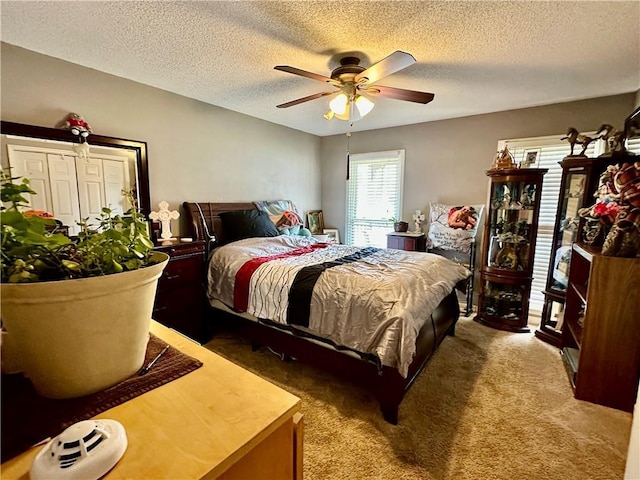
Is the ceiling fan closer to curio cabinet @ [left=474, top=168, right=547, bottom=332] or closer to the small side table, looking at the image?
curio cabinet @ [left=474, top=168, right=547, bottom=332]

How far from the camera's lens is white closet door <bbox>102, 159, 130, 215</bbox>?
8.51 ft

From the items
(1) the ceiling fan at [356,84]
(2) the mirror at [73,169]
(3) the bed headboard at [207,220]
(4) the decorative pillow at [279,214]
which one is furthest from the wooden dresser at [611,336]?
(2) the mirror at [73,169]

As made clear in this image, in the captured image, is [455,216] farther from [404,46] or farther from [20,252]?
[20,252]

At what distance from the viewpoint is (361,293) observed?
1925 mm

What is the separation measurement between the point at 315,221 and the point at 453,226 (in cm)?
221

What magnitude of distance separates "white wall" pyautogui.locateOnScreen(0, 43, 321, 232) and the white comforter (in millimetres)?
1029

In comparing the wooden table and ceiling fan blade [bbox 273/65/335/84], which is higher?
ceiling fan blade [bbox 273/65/335/84]

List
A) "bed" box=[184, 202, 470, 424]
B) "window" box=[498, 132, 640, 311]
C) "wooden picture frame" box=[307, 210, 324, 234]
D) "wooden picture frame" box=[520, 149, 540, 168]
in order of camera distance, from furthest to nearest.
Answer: "wooden picture frame" box=[307, 210, 324, 234] < "window" box=[498, 132, 640, 311] < "wooden picture frame" box=[520, 149, 540, 168] < "bed" box=[184, 202, 470, 424]

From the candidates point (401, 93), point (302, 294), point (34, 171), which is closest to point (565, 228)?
point (401, 93)

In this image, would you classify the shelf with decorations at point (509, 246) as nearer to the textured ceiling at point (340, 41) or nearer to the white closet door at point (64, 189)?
the textured ceiling at point (340, 41)

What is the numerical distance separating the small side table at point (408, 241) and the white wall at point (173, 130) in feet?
5.29

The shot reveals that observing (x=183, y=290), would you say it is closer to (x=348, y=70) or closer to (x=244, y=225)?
(x=244, y=225)

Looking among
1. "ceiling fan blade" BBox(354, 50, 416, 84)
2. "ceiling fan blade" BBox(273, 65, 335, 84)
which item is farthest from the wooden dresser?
"ceiling fan blade" BBox(273, 65, 335, 84)

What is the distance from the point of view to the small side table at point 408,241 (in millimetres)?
4020
